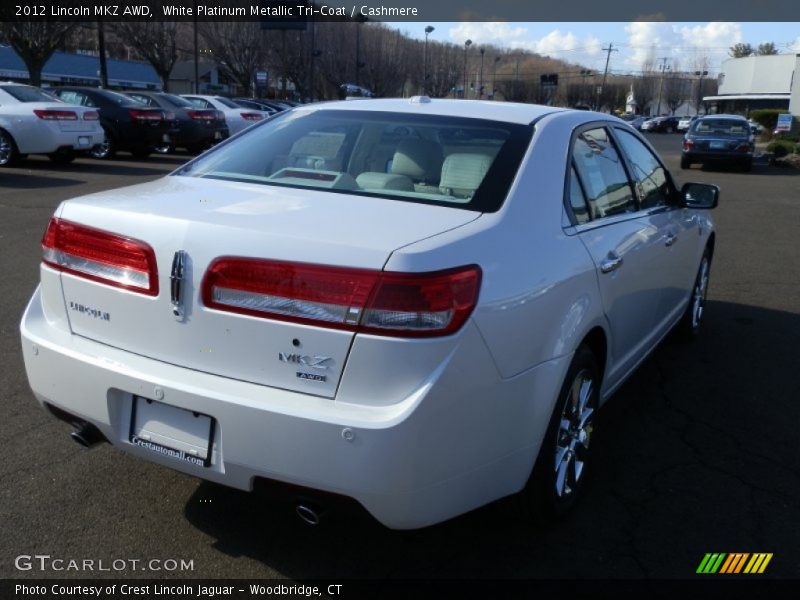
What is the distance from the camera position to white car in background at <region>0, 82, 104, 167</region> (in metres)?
14.1

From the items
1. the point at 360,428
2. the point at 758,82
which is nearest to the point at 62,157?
the point at 360,428

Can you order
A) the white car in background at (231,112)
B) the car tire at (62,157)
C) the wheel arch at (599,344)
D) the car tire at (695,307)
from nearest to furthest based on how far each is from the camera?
the wheel arch at (599,344)
the car tire at (695,307)
the car tire at (62,157)
the white car in background at (231,112)

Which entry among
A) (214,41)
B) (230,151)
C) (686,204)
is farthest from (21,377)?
(214,41)

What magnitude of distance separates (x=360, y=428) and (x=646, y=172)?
114 inches

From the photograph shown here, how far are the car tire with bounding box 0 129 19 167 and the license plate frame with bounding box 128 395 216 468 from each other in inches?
526

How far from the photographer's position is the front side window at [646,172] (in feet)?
14.1

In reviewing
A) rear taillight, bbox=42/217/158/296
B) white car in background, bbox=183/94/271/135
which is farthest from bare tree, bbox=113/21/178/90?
rear taillight, bbox=42/217/158/296

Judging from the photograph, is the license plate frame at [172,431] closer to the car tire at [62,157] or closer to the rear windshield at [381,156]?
the rear windshield at [381,156]

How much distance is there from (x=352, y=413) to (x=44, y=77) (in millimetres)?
62896

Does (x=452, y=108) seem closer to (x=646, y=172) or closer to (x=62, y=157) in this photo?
(x=646, y=172)

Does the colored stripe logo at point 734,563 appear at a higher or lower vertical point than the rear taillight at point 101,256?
lower

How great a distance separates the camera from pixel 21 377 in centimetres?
457

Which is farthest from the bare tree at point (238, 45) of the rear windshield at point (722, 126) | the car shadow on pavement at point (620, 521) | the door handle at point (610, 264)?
the door handle at point (610, 264)

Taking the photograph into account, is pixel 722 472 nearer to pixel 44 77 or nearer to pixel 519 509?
pixel 519 509
